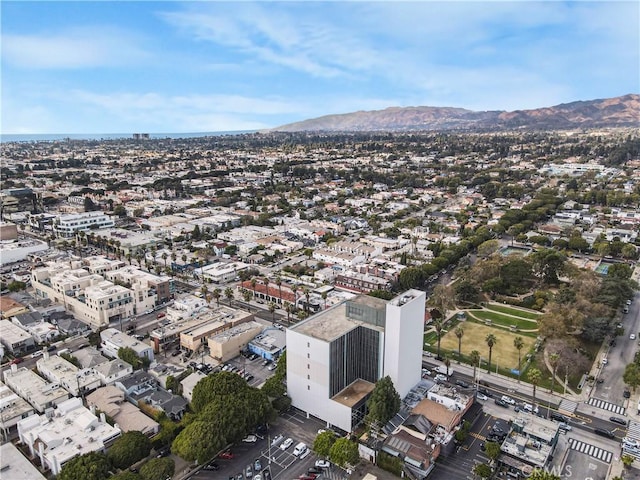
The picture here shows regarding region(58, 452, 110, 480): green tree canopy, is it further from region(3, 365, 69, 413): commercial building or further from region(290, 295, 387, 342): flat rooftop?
region(290, 295, 387, 342): flat rooftop

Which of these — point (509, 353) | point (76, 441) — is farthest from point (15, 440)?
point (509, 353)

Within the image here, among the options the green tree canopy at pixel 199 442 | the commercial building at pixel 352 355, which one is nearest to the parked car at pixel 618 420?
the commercial building at pixel 352 355

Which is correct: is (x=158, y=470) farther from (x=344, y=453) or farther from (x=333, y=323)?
(x=333, y=323)

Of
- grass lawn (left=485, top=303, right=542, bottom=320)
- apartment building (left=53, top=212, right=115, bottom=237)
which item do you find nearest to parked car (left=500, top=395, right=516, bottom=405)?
grass lawn (left=485, top=303, right=542, bottom=320)

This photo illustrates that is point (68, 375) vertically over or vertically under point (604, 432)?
over

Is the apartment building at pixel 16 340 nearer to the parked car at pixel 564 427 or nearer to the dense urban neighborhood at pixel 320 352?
the dense urban neighborhood at pixel 320 352

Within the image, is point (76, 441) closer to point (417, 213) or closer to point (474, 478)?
point (474, 478)

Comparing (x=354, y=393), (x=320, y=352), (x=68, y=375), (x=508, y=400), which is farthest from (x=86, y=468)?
(x=508, y=400)
